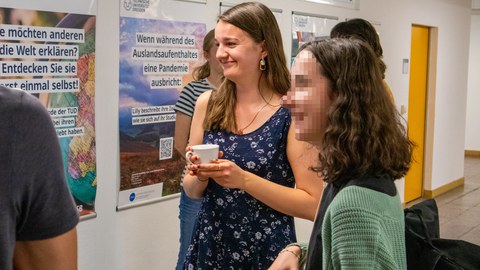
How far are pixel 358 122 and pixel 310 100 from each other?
121 millimetres

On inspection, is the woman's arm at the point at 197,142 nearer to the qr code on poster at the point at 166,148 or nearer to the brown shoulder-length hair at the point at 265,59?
the brown shoulder-length hair at the point at 265,59

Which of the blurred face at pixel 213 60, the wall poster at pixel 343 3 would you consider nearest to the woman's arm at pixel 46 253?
the blurred face at pixel 213 60

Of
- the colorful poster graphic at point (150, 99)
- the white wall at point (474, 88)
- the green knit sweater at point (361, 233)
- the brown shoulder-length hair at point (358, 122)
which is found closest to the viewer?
the green knit sweater at point (361, 233)

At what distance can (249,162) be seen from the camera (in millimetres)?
1831

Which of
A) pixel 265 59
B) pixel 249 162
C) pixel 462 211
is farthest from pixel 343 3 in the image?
pixel 249 162

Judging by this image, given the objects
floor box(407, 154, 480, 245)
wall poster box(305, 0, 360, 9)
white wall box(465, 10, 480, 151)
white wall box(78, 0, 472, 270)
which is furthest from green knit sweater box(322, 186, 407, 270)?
white wall box(465, 10, 480, 151)

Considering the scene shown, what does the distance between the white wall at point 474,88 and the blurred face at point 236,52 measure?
33.2 ft

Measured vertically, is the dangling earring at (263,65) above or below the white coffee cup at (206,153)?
above

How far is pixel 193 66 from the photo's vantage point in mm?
3721

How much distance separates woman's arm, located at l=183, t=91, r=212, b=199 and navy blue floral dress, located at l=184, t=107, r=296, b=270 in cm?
6

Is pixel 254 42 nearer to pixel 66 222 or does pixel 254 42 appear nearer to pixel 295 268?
pixel 295 268

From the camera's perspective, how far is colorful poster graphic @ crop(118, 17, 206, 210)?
3324mm

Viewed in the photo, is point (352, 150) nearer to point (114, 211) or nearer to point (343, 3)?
point (114, 211)

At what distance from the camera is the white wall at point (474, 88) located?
1091 centimetres
